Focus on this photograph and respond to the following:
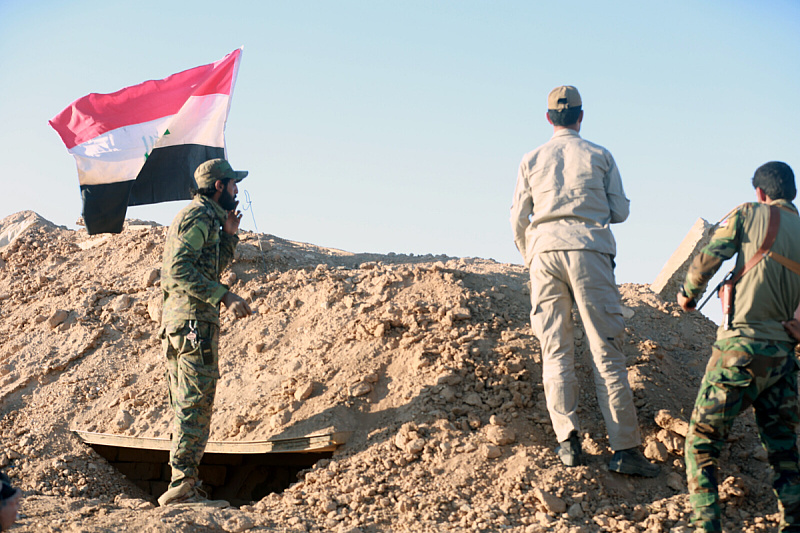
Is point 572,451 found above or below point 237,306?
below

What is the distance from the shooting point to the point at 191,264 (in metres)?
4.69

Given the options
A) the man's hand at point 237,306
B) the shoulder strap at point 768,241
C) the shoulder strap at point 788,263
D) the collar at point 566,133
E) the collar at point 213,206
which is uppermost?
the collar at point 566,133

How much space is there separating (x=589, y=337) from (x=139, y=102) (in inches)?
208

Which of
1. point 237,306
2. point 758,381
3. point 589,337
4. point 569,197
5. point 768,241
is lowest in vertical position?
point 758,381

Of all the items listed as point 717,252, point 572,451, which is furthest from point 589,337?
point 717,252

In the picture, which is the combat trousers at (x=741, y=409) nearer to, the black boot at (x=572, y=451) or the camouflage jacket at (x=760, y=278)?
the camouflage jacket at (x=760, y=278)

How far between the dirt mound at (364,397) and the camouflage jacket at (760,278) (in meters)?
1.15

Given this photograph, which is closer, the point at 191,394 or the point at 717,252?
the point at 717,252

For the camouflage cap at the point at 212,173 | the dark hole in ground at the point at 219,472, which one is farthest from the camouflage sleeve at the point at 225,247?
the dark hole in ground at the point at 219,472

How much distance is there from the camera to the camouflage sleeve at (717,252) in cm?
356

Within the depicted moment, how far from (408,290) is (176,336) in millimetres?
2088

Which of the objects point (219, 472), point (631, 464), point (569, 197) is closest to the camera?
point (631, 464)

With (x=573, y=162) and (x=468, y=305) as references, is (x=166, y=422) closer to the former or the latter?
(x=468, y=305)

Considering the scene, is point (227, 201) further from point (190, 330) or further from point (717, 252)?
point (717, 252)
